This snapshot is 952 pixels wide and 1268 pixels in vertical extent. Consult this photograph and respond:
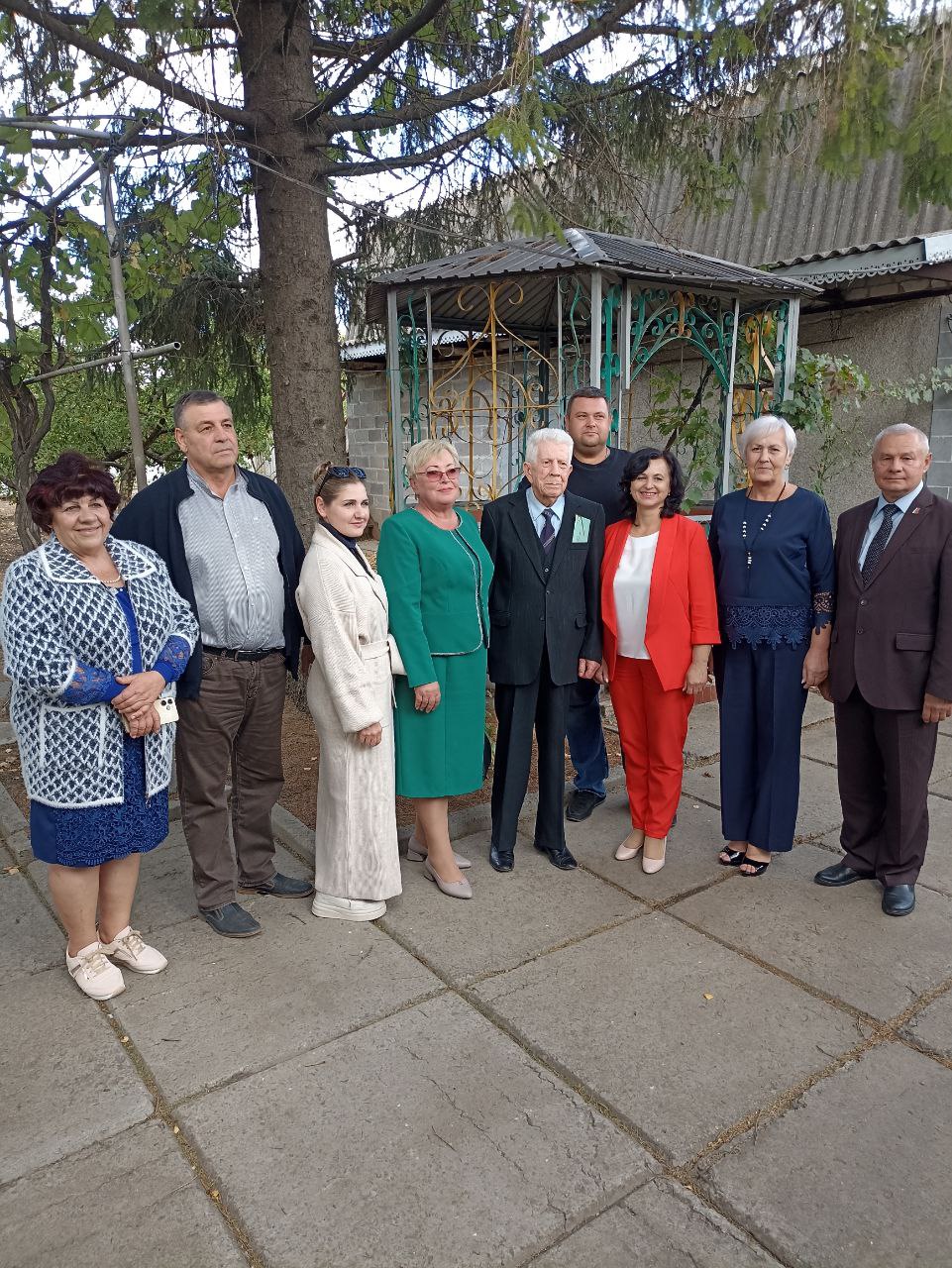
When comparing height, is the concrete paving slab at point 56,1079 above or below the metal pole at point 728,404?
below

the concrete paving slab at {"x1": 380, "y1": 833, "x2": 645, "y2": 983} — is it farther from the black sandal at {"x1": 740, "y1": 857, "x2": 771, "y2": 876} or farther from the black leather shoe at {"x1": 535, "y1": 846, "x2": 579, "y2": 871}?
the black sandal at {"x1": 740, "y1": 857, "x2": 771, "y2": 876}

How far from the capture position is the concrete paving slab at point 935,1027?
8.04 ft

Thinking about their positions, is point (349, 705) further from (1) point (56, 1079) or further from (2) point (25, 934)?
(2) point (25, 934)

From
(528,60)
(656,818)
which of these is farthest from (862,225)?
(656,818)

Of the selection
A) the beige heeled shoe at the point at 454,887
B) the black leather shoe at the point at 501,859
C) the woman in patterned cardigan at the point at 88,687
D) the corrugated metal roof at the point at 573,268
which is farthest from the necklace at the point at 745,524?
the woman in patterned cardigan at the point at 88,687

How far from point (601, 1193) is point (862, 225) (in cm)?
824

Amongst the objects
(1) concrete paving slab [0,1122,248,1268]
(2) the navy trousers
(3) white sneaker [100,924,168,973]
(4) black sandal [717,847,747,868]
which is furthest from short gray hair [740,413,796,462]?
(1) concrete paving slab [0,1122,248,1268]

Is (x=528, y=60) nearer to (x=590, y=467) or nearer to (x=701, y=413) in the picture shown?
(x=590, y=467)

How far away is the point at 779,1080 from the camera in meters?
2.31

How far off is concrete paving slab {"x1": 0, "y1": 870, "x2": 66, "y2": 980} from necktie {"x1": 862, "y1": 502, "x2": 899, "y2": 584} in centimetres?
309

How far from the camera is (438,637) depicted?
3.15 metres

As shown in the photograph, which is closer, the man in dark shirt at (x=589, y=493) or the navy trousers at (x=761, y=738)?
the navy trousers at (x=761, y=738)

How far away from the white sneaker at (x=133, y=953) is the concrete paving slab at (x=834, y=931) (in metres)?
1.79

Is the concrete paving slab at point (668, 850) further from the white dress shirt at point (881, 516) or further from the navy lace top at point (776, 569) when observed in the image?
the white dress shirt at point (881, 516)
